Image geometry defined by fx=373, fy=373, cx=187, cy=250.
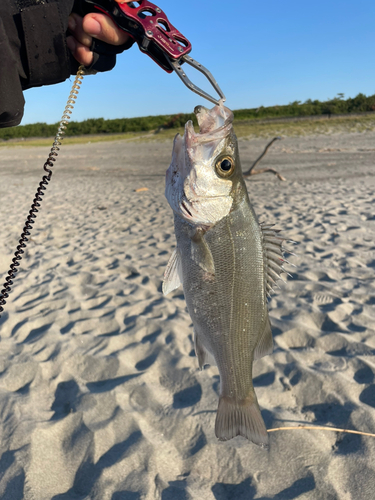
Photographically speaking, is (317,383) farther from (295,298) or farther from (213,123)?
(213,123)

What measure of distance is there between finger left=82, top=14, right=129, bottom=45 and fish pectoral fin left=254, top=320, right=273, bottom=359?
161 centimetres

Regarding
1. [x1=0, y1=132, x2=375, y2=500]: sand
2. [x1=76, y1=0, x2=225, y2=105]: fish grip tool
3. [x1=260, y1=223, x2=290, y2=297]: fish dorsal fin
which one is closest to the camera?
[x1=76, y1=0, x2=225, y2=105]: fish grip tool

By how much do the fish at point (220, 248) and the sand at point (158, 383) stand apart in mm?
941

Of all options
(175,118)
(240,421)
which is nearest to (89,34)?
(240,421)

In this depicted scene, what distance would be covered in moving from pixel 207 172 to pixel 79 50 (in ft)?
2.94

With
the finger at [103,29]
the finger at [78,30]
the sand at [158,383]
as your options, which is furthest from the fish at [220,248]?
the sand at [158,383]

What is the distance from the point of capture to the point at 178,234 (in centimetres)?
186

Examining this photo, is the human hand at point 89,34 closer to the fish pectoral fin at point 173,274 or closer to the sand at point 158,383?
the fish pectoral fin at point 173,274

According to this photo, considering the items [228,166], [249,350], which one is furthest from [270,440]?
[228,166]

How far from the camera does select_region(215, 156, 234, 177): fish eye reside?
1815 millimetres

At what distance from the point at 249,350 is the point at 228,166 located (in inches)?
36.7

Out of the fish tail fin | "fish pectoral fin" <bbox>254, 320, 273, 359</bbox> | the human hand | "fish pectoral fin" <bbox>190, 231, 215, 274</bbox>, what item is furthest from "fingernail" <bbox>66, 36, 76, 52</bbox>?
the fish tail fin

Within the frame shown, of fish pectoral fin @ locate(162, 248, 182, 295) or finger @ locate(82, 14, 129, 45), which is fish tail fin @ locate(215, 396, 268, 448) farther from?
finger @ locate(82, 14, 129, 45)

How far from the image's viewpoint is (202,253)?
1.78 meters
